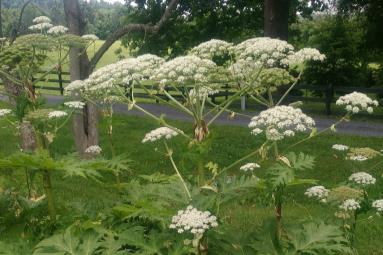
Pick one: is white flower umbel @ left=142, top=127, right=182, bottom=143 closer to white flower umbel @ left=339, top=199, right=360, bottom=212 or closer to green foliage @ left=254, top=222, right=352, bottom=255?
green foliage @ left=254, top=222, right=352, bottom=255

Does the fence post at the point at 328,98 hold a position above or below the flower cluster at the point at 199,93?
below

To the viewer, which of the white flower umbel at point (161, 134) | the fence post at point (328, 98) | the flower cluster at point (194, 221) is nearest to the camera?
the flower cluster at point (194, 221)

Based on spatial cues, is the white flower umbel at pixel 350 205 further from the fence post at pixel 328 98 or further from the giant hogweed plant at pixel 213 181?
the fence post at pixel 328 98

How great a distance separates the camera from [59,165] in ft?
11.7

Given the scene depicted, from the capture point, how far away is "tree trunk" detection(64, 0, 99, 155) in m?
12.9

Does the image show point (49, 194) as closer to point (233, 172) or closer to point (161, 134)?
point (161, 134)

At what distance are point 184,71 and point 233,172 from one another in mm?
10138

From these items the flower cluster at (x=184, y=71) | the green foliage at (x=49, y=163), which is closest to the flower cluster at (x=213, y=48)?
the flower cluster at (x=184, y=71)

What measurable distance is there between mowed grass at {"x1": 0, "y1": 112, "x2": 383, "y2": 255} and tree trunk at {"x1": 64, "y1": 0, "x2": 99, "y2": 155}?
2.64 feet

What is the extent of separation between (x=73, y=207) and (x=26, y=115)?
0.77m

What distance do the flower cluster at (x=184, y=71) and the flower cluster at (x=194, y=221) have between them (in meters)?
0.99

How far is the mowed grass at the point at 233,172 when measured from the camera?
4.34 m

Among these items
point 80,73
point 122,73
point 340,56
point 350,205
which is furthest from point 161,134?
point 340,56

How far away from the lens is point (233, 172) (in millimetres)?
13758
